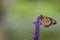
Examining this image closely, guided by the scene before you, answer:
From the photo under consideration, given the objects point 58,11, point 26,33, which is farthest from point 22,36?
point 58,11

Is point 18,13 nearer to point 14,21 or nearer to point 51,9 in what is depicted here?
point 14,21

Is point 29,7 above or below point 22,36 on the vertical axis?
above

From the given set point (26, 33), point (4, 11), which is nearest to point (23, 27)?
point (26, 33)

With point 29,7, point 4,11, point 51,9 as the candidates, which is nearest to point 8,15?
point 4,11

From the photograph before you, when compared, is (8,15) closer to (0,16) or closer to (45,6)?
(0,16)

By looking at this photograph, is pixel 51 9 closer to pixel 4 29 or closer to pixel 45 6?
pixel 45 6
